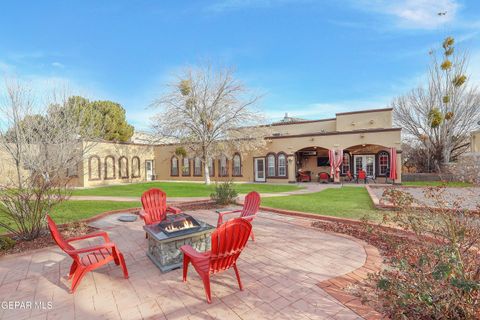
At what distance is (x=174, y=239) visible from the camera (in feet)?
11.3

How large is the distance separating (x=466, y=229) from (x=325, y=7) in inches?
369

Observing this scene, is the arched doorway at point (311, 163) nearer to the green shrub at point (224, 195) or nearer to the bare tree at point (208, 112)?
the bare tree at point (208, 112)

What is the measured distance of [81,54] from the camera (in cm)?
Answer: 1147

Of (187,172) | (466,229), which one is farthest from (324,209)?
(187,172)

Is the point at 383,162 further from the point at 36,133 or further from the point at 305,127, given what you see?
the point at 36,133

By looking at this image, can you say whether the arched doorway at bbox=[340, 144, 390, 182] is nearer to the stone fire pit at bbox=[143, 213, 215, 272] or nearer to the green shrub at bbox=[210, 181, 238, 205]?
the green shrub at bbox=[210, 181, 238, 205]

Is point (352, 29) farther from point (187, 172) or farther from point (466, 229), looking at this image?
point (187, 172)

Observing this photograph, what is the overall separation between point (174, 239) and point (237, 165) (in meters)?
17.8

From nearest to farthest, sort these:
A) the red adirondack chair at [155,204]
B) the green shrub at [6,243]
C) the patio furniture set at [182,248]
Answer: the patio furniture set at [182,248]
the green shrub at [6,243]
the red adirondack chair at [155,204]

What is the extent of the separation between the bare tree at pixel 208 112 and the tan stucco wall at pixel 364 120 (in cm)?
932

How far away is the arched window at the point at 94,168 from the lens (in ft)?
61.2

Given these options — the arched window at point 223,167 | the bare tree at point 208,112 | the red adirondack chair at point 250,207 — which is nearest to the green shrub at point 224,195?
the red adirondack chair at point 250,207

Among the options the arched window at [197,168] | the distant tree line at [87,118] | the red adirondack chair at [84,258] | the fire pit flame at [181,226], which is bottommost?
the red adirondack chair at [84,258]

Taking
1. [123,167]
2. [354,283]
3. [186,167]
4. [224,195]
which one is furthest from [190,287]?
[123,167]
